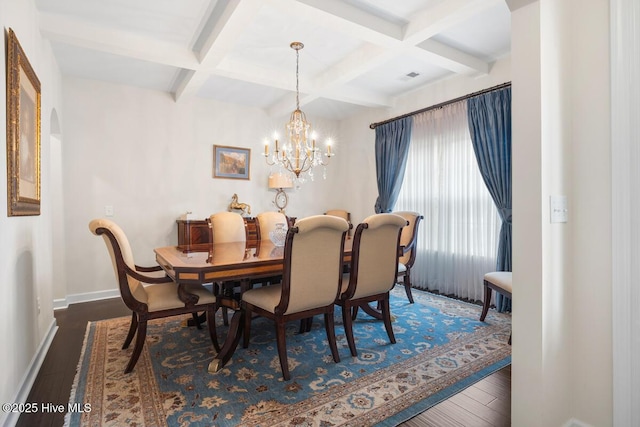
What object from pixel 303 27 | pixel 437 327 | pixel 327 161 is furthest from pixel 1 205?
pixel 327 161

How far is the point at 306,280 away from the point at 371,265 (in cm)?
61

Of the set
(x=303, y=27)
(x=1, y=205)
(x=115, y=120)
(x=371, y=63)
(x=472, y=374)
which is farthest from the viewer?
(x=115, y=120)

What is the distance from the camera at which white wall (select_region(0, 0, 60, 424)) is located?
1.69 m

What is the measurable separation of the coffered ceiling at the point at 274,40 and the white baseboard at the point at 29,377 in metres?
2.51

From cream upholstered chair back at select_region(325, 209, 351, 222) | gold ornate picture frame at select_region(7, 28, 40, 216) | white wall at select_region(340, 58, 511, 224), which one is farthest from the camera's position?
cream upholstered chair back at select_region(325, 209, 351, 222)

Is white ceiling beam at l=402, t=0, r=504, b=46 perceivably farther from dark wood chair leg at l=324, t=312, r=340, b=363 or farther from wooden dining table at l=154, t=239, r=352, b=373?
dark wood chair leg at l=324, t=312, r=340, b=363

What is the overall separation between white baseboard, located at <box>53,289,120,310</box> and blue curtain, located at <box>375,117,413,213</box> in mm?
3794

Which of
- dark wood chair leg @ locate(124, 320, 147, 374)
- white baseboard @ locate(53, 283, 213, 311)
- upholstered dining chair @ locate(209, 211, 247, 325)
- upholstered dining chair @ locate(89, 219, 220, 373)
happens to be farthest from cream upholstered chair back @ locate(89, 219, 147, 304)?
white baseboard @ locate(53, 283, 213, 311)

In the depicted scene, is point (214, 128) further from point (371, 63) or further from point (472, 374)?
point (472, 374)

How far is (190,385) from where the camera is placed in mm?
1997

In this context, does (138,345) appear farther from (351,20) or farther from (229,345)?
(351,20)

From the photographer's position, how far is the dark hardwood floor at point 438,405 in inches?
66.4

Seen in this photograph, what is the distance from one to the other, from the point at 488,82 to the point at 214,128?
3635 millimetres

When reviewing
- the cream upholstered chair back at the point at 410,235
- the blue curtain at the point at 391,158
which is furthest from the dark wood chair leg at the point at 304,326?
the blue curtain at the point at 391,158
